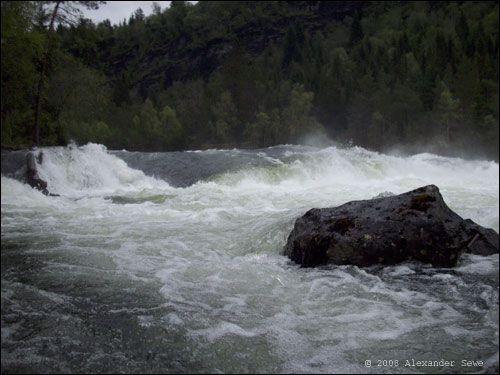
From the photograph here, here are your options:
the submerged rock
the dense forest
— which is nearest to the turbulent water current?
the submerged rock

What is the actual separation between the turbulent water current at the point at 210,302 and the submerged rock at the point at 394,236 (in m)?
0.19

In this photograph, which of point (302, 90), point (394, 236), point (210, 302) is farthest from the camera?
point (302, 90)

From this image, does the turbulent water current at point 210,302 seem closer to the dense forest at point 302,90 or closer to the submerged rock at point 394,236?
the submerged rock at point 394,236

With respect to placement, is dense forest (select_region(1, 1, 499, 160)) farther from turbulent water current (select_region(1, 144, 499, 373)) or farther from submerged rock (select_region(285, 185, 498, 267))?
submerged rock (select_region(285, 185, 498, 267))

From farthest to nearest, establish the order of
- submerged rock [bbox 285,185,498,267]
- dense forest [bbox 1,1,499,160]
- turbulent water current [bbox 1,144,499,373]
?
1. dense forest [bbox 1,1,499,160]
2. submerged rock [bbox 285,185,498,267]
3. turbulent water current [bbox 1,144,499,373]

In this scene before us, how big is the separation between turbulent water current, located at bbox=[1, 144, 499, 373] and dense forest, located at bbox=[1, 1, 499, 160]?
1.30m

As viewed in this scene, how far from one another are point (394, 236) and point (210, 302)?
8.68ft

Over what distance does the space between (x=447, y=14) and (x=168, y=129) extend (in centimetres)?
6379

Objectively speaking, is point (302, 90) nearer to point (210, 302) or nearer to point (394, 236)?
point (394, 236)

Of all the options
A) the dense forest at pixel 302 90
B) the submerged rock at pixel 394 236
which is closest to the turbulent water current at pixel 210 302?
the submerged rock at pixel 394 236

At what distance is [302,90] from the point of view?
185 feet

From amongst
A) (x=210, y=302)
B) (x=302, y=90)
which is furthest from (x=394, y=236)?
(x=302, y=90)

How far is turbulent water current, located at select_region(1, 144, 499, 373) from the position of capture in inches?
95.4

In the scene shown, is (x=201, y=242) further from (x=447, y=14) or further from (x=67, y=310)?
(x=447, y=14)
